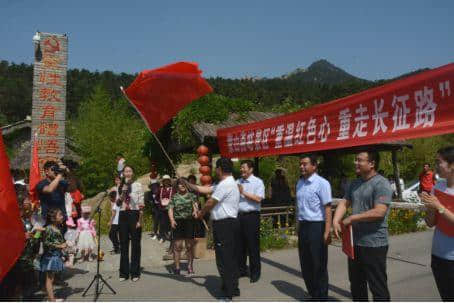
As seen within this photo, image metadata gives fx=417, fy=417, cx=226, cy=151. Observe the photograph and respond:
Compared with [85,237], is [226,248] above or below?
above

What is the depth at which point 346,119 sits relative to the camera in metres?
6.85

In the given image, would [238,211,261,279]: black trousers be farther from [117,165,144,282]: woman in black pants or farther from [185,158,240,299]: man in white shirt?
[117,165,144,282]: woman in black pants

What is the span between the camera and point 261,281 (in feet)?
22.0

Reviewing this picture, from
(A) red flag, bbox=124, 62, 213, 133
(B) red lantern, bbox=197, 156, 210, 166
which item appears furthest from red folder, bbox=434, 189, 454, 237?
(B) red lantern, bbox=197, 156, 210, 166

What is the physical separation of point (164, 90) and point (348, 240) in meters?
4.22

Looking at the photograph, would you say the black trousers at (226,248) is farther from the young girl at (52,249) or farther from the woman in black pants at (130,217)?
the young girl at (52,249)

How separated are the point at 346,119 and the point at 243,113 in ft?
18.9

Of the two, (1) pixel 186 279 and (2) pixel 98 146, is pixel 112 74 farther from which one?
(1) pixel 186 279

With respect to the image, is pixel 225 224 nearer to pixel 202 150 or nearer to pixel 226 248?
pixel 226 248

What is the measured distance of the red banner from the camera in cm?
515

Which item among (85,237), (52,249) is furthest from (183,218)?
(85,237)

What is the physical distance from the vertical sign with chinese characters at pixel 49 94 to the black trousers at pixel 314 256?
10.2 meters

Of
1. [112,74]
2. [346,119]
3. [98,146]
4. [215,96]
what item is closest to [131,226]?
[346,119]

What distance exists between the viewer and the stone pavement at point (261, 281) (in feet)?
19.3
